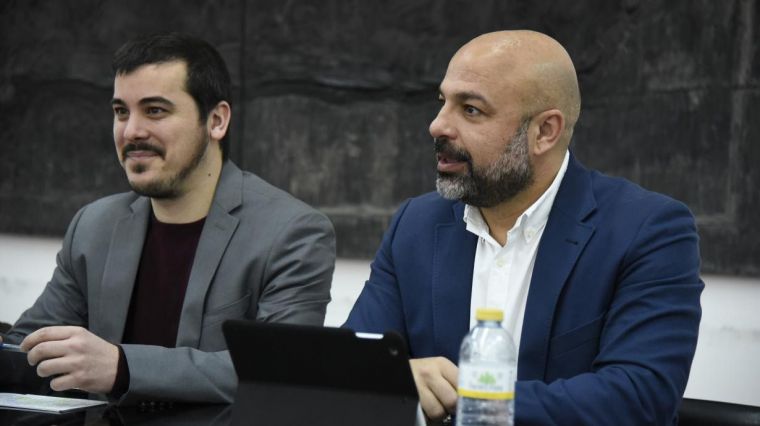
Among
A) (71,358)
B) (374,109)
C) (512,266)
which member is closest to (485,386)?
(512,266)

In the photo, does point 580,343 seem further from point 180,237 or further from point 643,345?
point 180,237

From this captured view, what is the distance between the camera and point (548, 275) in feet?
6.49

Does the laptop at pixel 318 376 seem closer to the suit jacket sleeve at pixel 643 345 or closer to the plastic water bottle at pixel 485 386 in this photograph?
the plastic water bottle at pixel 485 386

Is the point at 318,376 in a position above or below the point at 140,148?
below

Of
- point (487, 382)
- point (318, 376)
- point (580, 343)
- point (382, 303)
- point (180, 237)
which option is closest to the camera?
point (487, 382)

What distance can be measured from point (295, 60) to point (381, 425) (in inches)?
80.4

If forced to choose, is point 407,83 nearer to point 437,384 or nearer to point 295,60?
point 295,60

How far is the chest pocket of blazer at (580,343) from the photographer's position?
194 cm

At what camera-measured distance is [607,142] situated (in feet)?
9.69

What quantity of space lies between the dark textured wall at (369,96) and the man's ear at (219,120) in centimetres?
70

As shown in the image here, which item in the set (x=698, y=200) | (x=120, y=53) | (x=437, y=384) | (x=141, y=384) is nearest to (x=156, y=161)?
(x=120, y=53)

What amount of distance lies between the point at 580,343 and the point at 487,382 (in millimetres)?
603

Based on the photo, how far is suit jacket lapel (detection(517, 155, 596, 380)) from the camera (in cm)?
196

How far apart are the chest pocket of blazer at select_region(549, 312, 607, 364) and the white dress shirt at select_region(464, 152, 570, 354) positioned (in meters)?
0.09
